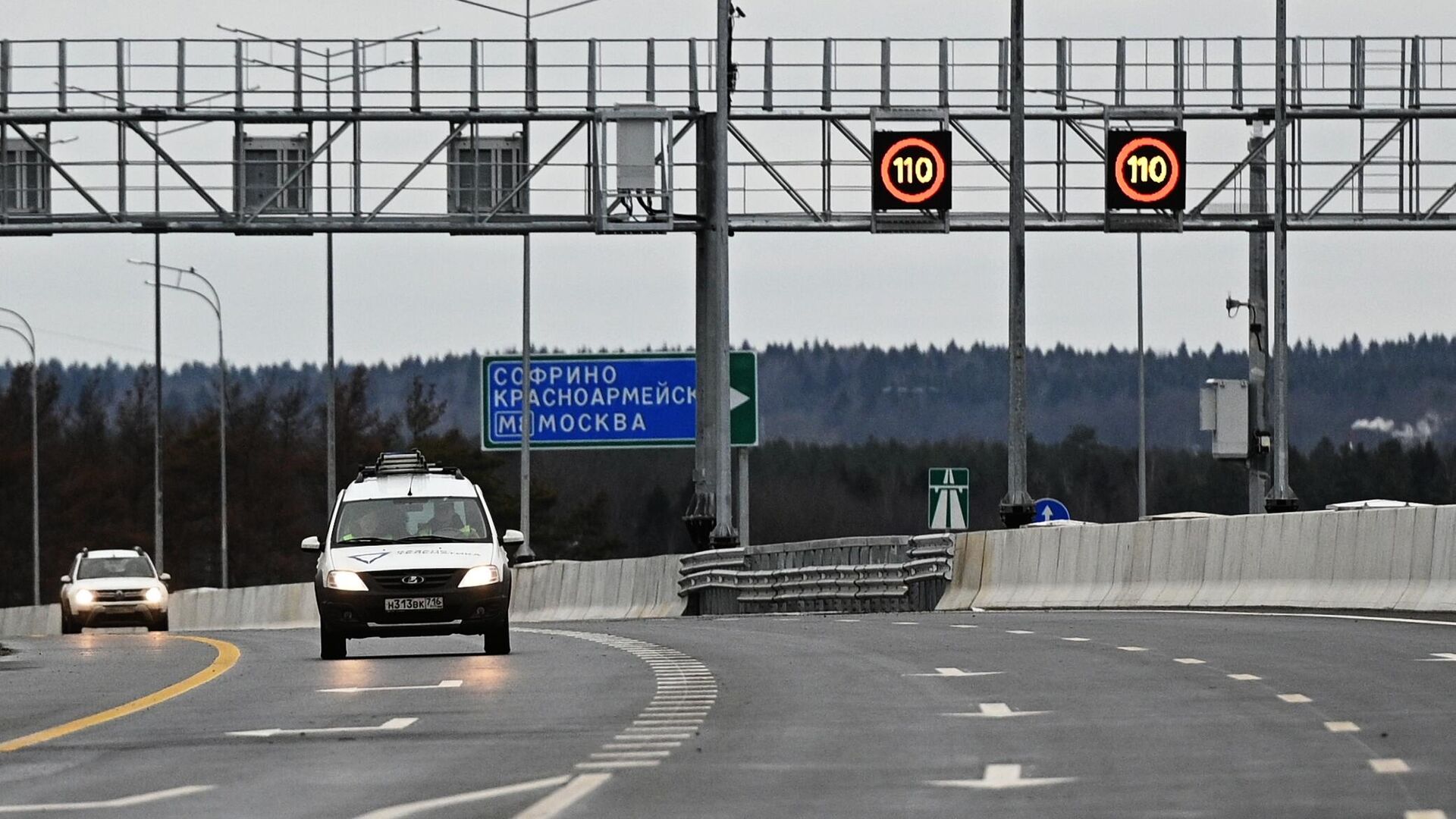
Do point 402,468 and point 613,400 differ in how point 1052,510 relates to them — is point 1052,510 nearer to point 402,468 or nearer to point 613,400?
point 613,400

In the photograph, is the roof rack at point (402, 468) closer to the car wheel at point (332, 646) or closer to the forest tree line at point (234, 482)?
the car wheel at point (332, 646)

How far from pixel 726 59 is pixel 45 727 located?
3041cm

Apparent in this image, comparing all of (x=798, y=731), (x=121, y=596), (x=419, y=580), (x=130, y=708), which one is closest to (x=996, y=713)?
(x=798, y=731)

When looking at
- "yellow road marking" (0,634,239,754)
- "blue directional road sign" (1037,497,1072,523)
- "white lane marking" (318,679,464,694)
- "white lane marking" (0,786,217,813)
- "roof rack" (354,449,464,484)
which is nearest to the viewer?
"white lane marking" (0,786,217,813)

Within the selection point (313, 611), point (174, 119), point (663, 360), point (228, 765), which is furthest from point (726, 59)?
point (228, 765)

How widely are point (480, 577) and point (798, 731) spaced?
36.9 ft

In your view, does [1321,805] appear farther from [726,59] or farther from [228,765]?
[726,59]

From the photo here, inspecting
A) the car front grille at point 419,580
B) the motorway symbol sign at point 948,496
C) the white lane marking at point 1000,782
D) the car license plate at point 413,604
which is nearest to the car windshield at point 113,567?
the motorway symbol sign at point 948,496

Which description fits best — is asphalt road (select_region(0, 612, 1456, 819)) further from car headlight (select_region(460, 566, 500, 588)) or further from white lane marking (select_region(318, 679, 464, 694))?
car headlight (select_region(460, 566, 500, 588))

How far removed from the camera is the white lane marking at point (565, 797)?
10562 millimetres

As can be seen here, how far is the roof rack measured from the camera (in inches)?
1077

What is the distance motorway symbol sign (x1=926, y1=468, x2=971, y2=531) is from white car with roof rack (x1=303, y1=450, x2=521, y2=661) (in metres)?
22.5

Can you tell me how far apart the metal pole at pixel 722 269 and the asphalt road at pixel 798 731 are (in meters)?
20.5

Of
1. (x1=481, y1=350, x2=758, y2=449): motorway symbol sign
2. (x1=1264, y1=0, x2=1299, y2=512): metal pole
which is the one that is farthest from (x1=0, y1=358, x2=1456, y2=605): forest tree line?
(x1=1264, y1=0, x2=1299, y2=512): metal pole
